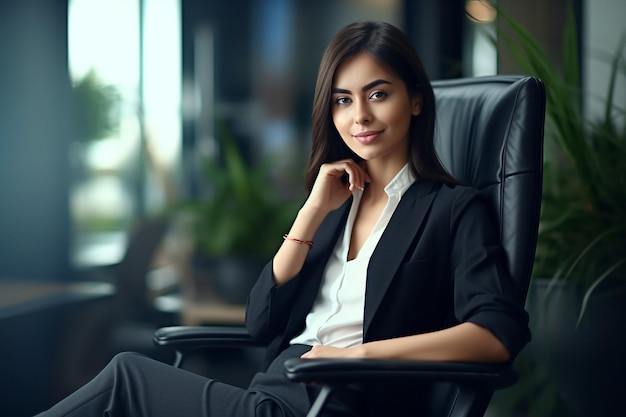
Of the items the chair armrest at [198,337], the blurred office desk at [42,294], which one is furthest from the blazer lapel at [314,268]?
the blurred office desk at [42,294]

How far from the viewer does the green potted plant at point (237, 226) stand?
2773mm

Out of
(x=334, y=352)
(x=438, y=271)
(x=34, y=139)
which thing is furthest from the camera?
(x=34, y=139)

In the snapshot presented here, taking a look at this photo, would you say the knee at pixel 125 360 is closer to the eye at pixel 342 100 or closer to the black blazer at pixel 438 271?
the black blazer at pixel 438 271

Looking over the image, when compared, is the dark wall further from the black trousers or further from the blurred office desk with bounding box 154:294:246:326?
the black trousers

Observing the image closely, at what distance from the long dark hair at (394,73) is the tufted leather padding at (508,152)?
9cm

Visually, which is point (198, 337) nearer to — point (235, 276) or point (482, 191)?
point (482, 191)

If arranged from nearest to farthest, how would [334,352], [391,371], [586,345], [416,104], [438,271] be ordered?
[391,371]
[334,352]
[438,271]
[416,104]
[586,345]

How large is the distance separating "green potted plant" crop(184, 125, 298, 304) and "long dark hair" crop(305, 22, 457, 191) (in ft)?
4.11

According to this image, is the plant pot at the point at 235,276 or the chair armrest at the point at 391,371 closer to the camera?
the chair armrest at the point at 391,371

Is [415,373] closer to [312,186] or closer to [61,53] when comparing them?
[312,186]

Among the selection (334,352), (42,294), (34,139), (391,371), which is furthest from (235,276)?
(391,371)

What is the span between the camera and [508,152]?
143cm

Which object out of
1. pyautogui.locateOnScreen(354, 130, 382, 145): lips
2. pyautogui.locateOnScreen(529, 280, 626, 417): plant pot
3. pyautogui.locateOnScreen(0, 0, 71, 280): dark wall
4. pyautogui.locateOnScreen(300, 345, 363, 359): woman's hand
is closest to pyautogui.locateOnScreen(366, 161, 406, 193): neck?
pyautogui.locateOnScreen(354, 130, 382, 145): lips

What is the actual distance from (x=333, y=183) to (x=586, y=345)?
77 centimetres
